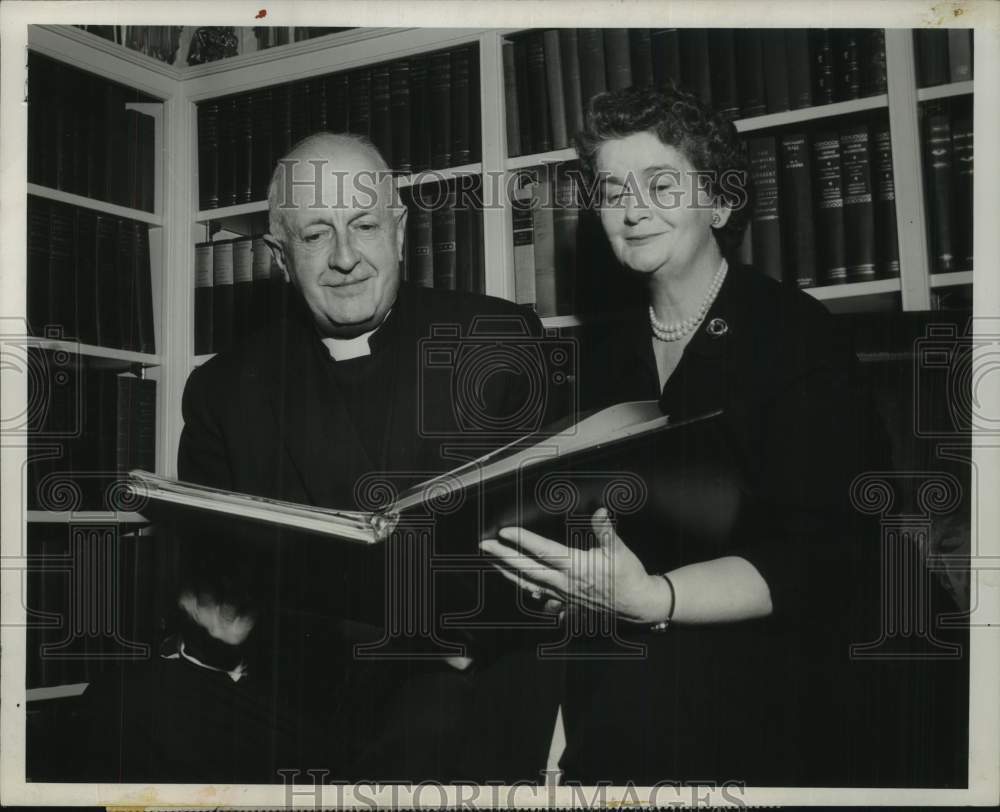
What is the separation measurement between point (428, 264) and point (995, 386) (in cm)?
90

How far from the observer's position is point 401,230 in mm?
1592

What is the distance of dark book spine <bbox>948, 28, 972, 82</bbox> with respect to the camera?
151 cm

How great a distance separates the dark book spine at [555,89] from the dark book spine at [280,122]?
429 millimetres

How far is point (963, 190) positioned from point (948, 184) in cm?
2

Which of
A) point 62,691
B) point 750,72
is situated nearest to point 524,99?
point 750,72

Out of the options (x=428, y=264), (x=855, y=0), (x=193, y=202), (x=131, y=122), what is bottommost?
(x=428, y=264)

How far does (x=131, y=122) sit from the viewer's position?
1.68m

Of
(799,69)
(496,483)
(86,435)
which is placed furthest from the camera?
(86,435)

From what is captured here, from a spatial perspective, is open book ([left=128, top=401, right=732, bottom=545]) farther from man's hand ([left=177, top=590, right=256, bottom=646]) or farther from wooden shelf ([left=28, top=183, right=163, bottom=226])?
wooden shelf ([left=28, top=183, right=163, bottom=226])

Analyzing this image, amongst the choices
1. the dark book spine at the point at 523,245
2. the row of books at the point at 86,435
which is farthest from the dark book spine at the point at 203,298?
the dark book spine at the point at 523,245

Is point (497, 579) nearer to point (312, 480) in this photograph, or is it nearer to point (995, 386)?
point (312, 480)

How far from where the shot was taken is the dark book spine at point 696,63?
152cm

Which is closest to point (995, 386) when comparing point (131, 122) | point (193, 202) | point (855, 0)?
point (855, 0)

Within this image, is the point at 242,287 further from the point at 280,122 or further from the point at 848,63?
the point at 848,63
